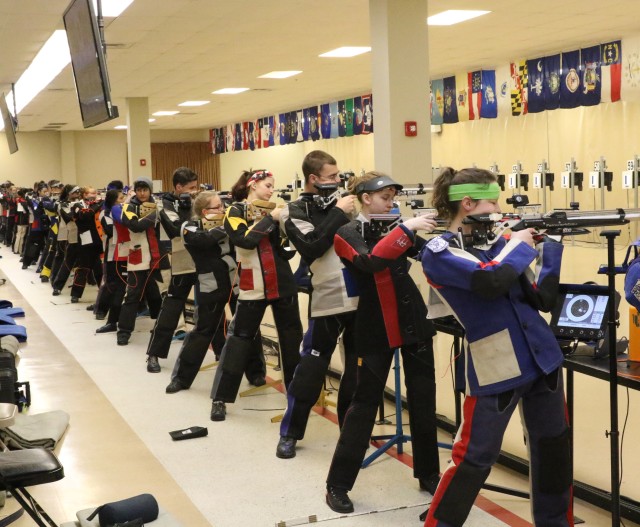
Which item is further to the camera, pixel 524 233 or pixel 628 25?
pixel 628 25

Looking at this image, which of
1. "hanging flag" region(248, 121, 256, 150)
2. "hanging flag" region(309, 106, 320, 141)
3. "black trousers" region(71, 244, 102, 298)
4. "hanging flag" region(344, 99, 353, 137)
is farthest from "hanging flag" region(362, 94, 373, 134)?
"black trousers" region(71, 244, 102, 298)

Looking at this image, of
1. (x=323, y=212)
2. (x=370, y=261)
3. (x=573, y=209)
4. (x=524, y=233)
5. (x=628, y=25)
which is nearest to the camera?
(x=524, y=233)

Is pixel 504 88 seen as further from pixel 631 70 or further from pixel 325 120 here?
pixel 325 120

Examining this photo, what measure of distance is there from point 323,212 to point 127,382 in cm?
262

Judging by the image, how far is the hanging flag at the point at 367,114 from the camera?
58.7 feet

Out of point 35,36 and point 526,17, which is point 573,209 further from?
point 35,36

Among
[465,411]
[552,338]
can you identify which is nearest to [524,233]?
[552,338]

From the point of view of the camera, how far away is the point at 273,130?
76.4 feet

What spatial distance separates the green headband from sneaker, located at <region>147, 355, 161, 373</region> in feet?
13.6

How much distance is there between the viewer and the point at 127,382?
6.30 meters

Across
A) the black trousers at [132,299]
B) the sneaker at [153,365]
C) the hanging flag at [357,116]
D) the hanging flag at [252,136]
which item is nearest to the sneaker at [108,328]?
the black trousers at [132,299]

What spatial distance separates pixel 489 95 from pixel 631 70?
333 cm

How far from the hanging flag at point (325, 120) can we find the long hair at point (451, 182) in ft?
56.7

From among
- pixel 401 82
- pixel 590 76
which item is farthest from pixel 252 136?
pixel 401 82
